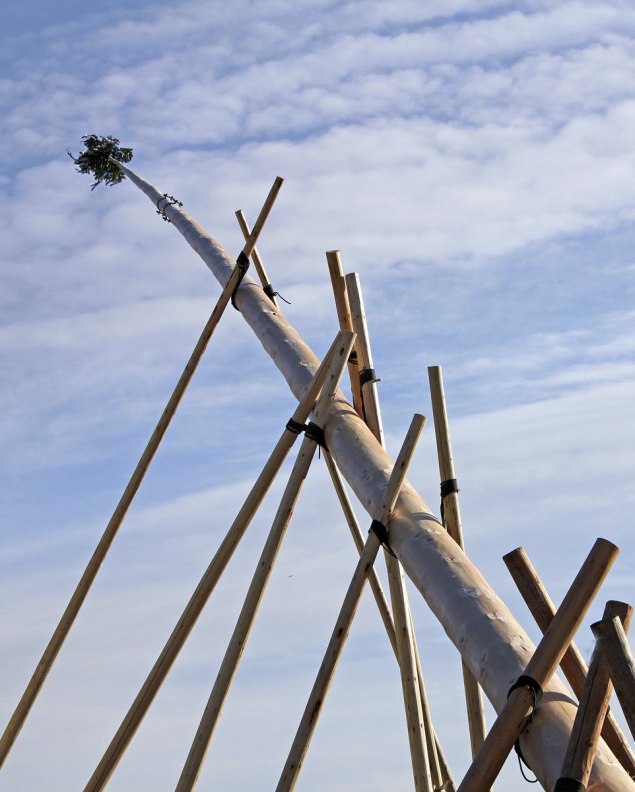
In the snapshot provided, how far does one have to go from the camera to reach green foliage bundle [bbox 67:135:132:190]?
13.0m

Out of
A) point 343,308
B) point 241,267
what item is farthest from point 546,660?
point 241,267

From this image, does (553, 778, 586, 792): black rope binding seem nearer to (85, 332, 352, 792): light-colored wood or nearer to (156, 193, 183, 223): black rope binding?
(85, 332, 352, 792): light-colored wood

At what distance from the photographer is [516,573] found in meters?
6.51

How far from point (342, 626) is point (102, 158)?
22.8 feet

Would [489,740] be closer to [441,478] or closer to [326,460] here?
[441,478]

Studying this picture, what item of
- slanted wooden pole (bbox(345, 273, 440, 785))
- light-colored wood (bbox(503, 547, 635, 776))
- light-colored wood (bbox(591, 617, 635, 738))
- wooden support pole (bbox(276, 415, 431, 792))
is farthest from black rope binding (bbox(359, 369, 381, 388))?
light-colored wood (bbox(591, 617, 635, 738))

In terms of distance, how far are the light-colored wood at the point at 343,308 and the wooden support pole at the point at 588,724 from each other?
12.9 ft

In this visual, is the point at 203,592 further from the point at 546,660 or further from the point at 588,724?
the point at 588,724

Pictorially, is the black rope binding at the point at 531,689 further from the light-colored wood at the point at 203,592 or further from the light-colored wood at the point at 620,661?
the light-colored wood at the point at 203,592

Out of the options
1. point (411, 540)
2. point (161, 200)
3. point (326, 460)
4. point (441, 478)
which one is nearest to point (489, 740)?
point (411, 540)

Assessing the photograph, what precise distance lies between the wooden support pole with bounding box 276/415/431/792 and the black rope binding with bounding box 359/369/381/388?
132 centimetres

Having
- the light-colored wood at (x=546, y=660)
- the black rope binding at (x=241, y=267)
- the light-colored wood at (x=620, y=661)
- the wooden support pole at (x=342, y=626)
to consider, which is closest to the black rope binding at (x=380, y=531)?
the wooden support pole at (x=342, y=626)

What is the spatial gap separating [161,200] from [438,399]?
461cm

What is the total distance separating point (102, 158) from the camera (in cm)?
1295
